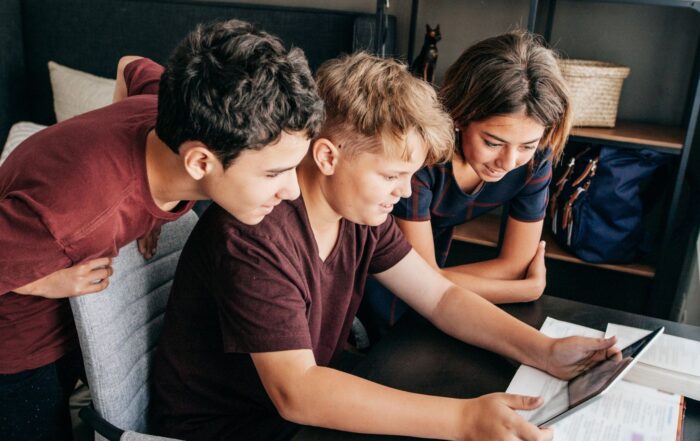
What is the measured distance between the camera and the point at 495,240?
2518 mm

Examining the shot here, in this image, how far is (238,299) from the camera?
3.07 feet

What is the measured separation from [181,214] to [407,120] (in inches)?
17.6

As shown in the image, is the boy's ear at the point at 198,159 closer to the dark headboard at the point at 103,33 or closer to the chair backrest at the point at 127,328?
the chair backrest at the point at 127,328

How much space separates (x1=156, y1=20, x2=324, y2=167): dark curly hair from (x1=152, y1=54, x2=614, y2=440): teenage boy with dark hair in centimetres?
11

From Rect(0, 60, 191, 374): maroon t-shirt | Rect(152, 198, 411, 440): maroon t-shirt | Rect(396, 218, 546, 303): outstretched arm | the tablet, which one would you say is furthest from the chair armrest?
Rect(396, 218, 546, 303): outstretched arm

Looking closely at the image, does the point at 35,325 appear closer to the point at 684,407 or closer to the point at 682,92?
the point at 684,407

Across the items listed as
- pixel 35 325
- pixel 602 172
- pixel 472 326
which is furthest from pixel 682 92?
pixel 35 325

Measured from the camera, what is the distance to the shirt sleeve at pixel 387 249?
1.23 m

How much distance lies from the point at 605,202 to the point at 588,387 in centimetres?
154

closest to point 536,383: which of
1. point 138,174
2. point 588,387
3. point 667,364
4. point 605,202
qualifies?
point 588,387

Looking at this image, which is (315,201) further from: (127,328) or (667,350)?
(667,350)

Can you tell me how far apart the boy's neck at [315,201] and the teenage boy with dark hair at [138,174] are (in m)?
0.09

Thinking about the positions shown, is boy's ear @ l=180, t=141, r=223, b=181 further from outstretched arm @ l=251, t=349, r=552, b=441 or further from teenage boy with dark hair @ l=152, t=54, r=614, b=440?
outstretched arm @ l=251, t=349, r=552, b=441

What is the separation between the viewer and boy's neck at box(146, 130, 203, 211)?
108cm
